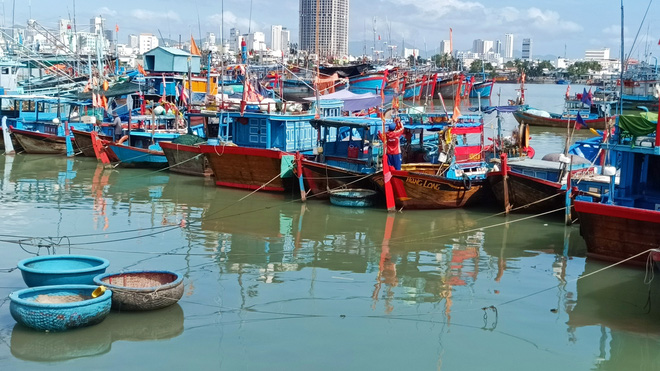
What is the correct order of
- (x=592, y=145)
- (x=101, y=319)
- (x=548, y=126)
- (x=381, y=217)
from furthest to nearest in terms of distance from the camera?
(x=548, y=126) → (x=592, y=145) → (x=381, y=217) → (x=101, y=319)

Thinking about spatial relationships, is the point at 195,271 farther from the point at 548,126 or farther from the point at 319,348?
the point at 548,126

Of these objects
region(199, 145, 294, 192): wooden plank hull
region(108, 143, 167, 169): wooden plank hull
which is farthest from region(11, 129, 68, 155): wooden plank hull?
region(199, 145, 294, 192): wooden plank hull

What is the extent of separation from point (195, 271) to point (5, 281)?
339 cm

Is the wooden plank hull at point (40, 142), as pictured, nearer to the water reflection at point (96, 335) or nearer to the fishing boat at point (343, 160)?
the fishing boat at point (343, 160)

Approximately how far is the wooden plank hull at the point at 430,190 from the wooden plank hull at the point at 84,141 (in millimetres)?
15565

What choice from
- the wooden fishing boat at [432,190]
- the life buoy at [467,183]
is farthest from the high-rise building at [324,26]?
the life buoy at [467,183]

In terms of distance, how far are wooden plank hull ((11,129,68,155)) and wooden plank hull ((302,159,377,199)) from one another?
1497cm

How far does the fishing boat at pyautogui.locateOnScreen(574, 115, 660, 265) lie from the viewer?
47.8 feet

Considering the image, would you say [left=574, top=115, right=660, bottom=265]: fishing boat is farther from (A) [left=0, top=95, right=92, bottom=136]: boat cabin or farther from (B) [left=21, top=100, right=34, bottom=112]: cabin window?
(B) [left=21, top=100, right=34, bottom=112]: cabin window

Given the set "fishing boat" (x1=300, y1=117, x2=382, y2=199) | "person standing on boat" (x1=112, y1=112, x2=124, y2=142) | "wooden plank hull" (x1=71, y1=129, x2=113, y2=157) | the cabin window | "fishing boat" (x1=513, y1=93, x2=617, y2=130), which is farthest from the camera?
"fishing boat" (x1=513, y1=93, x2=617, y2=130)

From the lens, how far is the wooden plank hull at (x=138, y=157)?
96.0 feet

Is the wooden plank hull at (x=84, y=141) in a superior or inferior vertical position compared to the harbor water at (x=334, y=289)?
superior

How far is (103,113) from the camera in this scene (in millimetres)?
36625

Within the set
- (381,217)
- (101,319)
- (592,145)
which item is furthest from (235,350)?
(592,145)
